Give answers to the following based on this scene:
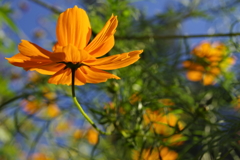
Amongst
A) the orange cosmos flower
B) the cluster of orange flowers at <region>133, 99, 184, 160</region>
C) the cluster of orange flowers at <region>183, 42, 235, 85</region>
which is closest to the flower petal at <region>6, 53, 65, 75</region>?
the orange cosmos flower

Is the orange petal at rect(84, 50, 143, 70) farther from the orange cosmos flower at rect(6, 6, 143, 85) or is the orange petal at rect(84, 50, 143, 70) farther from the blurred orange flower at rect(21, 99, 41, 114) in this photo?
the blurred orange flower at rect(21, 99, 41, 114)

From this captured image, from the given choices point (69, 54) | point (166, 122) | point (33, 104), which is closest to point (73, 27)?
point (69, 54)

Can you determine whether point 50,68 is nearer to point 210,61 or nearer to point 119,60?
point 119,60

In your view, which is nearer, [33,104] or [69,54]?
[69,54]

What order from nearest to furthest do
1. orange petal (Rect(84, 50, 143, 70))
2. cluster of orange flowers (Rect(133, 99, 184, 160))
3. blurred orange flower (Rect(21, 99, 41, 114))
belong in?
orange petal (Rect(84, 50, 143, 70)), cluster of orange flowers (Rect(133, 99, 184, 160)), blurred orange flower (Rect(21, 99, 41, 114))

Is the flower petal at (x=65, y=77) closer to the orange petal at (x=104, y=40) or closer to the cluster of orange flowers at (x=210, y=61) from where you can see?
the orange petal at (x=104, y=40)
